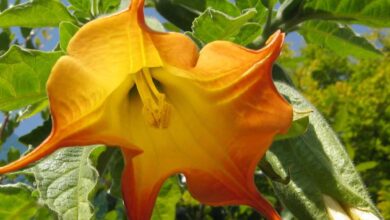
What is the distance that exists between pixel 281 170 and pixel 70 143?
0.42 metres

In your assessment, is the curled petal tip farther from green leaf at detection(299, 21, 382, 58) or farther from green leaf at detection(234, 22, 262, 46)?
green leaf at detection(299, 21, 382, 58)

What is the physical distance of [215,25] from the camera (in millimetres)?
1349

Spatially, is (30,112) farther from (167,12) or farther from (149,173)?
(149,173)

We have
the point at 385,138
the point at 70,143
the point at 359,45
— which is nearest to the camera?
the point at 70,143

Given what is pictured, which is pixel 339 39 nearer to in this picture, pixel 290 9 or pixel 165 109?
pixel 290 9

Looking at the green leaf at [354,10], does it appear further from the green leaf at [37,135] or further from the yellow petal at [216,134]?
the green leaf at [37,135]

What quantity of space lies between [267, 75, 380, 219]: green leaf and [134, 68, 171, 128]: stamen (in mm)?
222

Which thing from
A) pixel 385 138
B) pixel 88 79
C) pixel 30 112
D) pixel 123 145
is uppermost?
pixel 88 79

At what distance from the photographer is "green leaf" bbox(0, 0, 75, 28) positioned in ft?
5.07

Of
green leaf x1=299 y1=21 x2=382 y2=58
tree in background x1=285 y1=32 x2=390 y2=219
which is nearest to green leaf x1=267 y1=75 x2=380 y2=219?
green leaf x1=299 y1=21 x2=382 y2=58

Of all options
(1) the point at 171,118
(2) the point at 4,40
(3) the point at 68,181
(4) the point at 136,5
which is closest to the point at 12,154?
(2) the point at 4,40

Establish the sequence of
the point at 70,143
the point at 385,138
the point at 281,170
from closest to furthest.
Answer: the point at 70,143 → the point at 281,170 → the point at 385,138

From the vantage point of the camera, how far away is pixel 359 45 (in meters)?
1.86

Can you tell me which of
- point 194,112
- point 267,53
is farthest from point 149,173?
point 267,53
